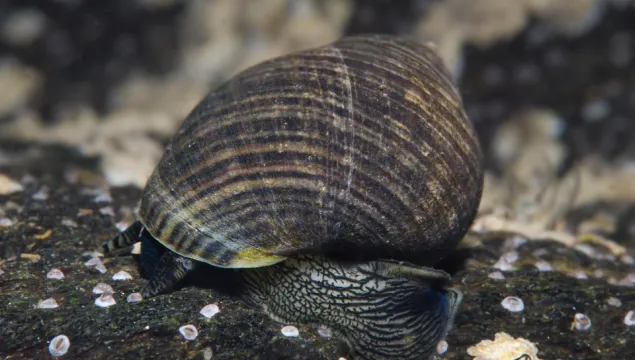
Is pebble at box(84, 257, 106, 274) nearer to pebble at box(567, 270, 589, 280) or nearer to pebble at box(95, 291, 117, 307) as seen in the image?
pebble at box(95, 291, 117, 307)

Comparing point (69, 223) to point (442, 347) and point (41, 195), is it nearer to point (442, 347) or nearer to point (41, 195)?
point (41, 195)

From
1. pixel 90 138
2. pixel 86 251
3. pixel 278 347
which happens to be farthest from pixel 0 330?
pixel 90 138

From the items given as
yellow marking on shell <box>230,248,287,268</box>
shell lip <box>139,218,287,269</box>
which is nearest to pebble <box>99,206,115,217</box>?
shell lip <box>139,218,287,269</box>

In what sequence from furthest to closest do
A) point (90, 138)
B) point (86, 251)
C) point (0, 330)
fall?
point (90, 138), point (86, 251), point (0, 330)

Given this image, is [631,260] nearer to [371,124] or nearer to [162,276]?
[371,124]

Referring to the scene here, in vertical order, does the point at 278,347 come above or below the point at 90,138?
below
